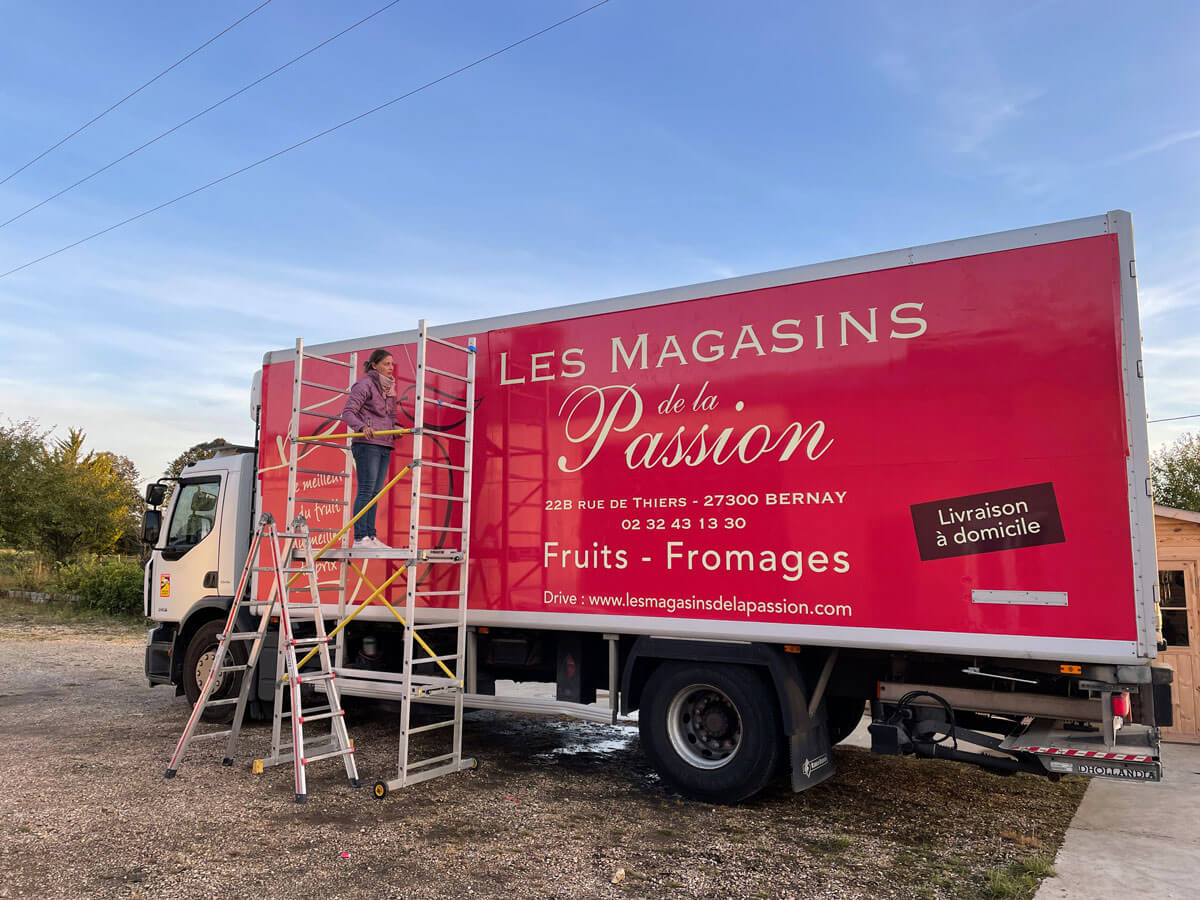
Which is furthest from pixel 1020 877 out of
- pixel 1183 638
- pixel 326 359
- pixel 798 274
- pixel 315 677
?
pixel 326 359

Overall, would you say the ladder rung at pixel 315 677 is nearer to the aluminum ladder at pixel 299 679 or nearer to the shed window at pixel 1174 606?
the aluminum ladder at pixel 299 679

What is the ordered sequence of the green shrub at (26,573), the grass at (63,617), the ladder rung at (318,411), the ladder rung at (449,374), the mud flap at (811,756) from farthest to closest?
1. the green shrub at (26,573)
2. the grass at (63,617)
3. the ladder rung at (318,411)
4. the ladder rung at (449,374)
5. the mud flap at (811,756)

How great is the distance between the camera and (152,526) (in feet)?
30.9

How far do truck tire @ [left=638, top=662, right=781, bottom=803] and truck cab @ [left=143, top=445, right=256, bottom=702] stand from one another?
16.0 feet

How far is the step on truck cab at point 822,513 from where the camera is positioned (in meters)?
4.82

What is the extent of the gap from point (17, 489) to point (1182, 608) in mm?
30864

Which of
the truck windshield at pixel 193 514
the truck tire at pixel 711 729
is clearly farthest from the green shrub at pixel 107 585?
the truck tire at pixel 711 729

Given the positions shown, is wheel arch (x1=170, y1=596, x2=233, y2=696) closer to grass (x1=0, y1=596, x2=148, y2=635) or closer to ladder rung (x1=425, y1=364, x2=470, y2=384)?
ladder rung (x1=425, y1=364, x2=470, y2=384)

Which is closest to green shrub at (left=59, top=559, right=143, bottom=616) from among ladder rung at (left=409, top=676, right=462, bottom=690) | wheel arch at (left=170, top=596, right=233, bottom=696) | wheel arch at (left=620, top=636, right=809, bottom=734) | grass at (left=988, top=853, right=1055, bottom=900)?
wheel arch at (left=170, top=596, right=233, bottom=696)

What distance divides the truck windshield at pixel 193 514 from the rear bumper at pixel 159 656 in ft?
3.05

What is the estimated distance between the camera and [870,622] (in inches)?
210

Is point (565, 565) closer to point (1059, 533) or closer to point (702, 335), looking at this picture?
point (702, 335)

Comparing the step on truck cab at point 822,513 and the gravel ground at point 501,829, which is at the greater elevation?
the step on truck cab at point 822,513

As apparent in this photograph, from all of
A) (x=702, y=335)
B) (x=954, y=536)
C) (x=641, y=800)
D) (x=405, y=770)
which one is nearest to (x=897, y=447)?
(x=954, y=536)
